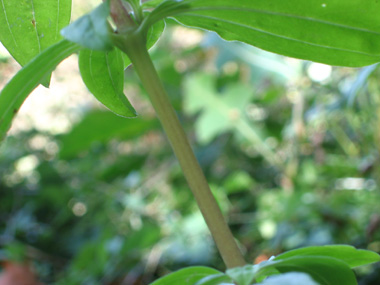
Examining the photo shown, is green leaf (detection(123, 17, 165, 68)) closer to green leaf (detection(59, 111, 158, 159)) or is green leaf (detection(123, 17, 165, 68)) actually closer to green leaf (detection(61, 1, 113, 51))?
green leaf (detection(61, 1, 113, 51))

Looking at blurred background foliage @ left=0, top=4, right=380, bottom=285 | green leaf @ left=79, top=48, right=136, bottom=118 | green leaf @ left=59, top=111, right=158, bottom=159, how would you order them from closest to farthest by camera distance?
green leaf @ left=79, top=48, right=136, bottom=118, blurred background foliage @ left=0, top=4, right=380, bottom=285, green leaf @ left=59, top=111, right=158, bottom=159

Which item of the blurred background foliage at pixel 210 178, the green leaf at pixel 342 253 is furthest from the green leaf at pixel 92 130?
the green leaf at pixel 342 253

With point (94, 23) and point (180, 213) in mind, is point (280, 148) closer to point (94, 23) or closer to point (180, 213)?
point (180, 213)

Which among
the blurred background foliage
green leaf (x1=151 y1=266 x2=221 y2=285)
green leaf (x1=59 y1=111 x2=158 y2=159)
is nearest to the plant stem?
green leaf (x1=151 y1=266 x2=221 y2=285)

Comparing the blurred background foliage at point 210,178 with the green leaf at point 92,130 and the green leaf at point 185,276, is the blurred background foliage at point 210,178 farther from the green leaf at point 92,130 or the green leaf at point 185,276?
the green leaf at point 185,276

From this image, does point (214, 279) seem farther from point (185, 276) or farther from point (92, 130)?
point (92, 130)

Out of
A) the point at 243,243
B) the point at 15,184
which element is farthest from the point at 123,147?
the point at 243,243

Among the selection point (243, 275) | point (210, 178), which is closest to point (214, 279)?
point (243, 275)

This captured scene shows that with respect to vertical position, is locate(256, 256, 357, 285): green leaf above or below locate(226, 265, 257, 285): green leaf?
below
